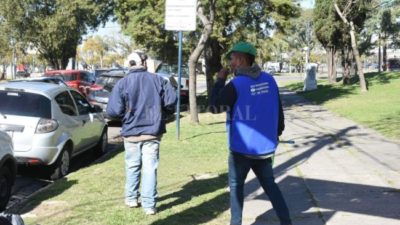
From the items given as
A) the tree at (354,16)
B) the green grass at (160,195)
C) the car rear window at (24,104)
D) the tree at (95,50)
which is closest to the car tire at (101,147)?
the green grass at (160,195)

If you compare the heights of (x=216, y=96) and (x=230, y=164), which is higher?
(x=216, y=96)

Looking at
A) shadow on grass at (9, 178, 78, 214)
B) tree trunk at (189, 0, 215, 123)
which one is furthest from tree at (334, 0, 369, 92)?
shadow on grass at (9, 178, 78, 214)

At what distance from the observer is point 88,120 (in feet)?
35.7

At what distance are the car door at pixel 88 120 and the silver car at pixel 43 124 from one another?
0.17 metres

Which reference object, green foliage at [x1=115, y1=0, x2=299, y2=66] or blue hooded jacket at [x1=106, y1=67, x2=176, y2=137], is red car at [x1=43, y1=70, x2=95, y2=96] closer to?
green foliage at [x1=115, y1=0, x2=299, y2=66]

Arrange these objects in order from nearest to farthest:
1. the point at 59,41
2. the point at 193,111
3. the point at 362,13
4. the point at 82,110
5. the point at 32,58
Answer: the point at 82,110 < the point at 193,111 < the point at 362,13 < the point at 59,41 < the point at 32,58

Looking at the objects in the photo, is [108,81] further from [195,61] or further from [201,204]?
[201,204]

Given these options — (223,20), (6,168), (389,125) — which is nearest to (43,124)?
(6,168)

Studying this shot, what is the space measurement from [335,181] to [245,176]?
309cm

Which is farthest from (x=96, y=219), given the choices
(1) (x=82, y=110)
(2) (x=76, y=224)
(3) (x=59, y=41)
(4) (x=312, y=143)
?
(3) (x=59, y=41)

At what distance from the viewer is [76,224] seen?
601cm

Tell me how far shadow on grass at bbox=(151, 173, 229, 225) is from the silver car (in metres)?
2.40

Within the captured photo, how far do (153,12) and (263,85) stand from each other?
16.1m

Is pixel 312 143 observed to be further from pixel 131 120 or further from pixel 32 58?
pixel 32 58
